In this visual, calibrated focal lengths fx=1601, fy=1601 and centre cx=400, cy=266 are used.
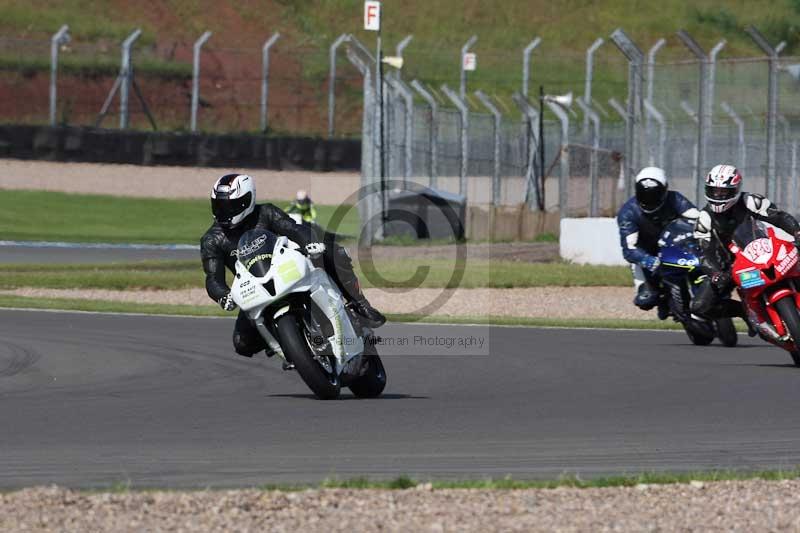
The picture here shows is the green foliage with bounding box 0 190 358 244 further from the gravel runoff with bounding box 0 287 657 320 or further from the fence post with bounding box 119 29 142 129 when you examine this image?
the gravel runoff with bounding box 0 287 657 320

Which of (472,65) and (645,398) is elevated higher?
(472,65)

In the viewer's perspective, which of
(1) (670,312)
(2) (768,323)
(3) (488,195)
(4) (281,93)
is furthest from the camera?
(4) (281,93)

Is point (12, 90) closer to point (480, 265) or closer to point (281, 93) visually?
point (281, 93)

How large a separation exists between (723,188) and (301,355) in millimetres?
4823

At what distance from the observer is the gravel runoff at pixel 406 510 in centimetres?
604

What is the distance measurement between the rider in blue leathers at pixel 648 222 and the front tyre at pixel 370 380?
204 inches

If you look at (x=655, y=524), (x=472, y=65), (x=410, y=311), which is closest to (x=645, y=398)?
(x=655, y=524)

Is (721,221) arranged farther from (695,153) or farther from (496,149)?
(496,149)

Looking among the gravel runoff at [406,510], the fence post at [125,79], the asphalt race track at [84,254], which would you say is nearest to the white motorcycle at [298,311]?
the gravel runoff at [406,510]

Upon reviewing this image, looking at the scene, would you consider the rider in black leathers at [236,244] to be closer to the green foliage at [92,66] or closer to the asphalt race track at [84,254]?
the asphalt race track at [84,254]

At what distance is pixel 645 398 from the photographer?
1068cm

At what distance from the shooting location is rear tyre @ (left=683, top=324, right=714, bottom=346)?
15.2m

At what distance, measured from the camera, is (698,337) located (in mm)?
15250

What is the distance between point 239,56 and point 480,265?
27067mm
